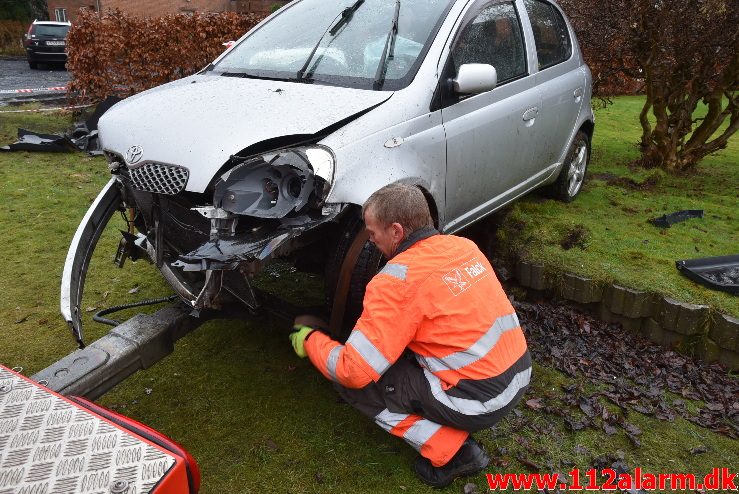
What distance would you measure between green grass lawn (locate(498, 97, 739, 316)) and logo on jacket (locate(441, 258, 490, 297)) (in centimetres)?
188

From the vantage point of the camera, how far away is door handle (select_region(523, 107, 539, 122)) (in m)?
4.11

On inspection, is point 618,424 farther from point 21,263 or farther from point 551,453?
point 21,263

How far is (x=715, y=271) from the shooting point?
399cm

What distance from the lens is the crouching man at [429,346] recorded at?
230 cm

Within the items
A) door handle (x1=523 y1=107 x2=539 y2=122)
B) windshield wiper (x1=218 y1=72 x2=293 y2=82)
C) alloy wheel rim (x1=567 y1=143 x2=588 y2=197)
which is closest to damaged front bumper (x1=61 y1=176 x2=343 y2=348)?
windshield wiper (x1=218 y1=72 x2=293 y2=82)

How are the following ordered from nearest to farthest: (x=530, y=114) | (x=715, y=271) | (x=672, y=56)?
(x=715, y=271), (x=530, y=114), (x=672, y=56)

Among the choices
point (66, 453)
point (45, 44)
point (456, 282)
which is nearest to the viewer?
point (66, 453)

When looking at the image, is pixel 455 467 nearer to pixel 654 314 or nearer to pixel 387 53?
pixel 654 314

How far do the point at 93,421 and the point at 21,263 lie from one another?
3.30m

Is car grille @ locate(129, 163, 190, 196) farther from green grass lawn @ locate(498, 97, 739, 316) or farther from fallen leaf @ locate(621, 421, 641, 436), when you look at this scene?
green grass lawn @ locate(498, 97, 739, 316)

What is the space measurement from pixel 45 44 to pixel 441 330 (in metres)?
20.0

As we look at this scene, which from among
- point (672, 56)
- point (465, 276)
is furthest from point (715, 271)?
point (672, 56)

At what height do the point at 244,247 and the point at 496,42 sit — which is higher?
the point at 496,42

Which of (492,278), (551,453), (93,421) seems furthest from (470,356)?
(93,421)
